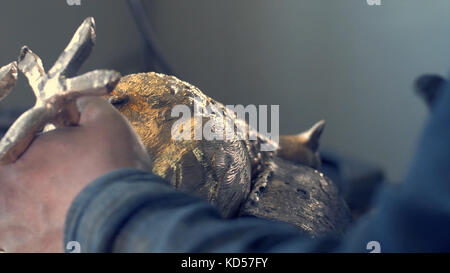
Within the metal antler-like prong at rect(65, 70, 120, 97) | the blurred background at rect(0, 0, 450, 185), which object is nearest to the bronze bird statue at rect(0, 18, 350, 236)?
the metal antler-like prong at rect(65, 70, 120, 97)

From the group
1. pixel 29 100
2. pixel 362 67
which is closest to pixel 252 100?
pixel 362 67

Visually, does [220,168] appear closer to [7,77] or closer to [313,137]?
[7,77]

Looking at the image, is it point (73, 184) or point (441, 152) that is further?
point (73, 184)

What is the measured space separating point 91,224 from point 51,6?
1134 mm

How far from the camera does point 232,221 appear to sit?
10.4 inches

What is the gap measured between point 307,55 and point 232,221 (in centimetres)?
179

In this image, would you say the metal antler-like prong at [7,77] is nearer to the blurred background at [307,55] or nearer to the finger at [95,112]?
the finger at [95,112]

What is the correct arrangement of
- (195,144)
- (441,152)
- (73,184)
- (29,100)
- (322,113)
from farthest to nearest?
(322,113)
(29,100)
(195,144)
(73,184)
(441,152)

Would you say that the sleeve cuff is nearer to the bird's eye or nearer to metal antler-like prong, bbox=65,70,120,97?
Result: metal antler-like prong, bbox=65,70,120,97

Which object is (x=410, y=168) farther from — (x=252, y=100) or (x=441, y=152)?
(x=252, y=100)

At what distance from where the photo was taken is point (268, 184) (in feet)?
1.87

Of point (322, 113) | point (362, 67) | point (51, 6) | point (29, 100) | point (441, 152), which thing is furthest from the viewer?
→ point (322, 113)

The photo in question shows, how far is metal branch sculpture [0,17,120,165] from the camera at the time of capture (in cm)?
33
